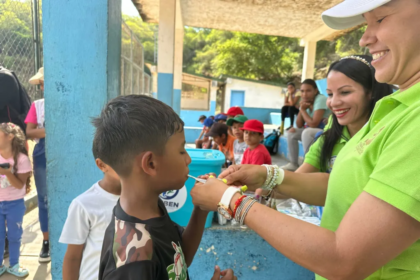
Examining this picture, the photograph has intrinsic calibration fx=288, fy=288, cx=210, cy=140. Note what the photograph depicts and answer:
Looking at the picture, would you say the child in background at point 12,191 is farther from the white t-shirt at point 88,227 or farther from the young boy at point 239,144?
the young boy at point 239,144

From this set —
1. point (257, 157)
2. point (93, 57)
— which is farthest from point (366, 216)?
point (257, 157)

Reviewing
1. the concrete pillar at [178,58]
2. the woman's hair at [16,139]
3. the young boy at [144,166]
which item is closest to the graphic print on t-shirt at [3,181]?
the woman's hair at [16,139]

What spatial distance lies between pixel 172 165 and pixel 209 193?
183 millimetres

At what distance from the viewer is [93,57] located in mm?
1963

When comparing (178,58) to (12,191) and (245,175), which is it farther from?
(245,175)

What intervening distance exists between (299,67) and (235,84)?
7831 millimetres

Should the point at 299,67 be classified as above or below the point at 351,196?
above

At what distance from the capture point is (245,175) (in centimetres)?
152

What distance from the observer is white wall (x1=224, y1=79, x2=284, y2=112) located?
19922 millimetres

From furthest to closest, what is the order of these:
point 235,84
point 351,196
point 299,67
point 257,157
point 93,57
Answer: point 299,67 < point 235,84 < point 257,157 < point 93,57 < point 351,196

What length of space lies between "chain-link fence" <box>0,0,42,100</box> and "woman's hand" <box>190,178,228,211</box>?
3878 mm

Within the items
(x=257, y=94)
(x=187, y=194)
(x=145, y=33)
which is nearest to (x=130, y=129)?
(x=187, y=194)

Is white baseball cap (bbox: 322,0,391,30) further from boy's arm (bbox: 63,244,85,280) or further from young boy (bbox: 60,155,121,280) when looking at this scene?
boy's arm (bbox: 63,244,85,280)

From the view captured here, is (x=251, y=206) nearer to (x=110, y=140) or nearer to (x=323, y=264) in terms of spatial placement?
(x=323, y=264)
